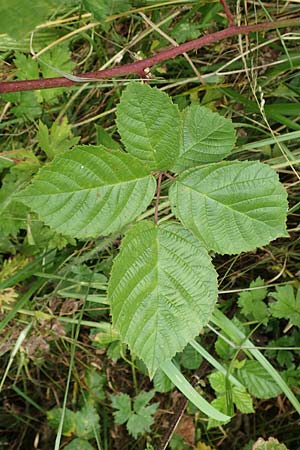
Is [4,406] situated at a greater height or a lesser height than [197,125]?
lesser

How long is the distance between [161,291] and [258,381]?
0.84 meters

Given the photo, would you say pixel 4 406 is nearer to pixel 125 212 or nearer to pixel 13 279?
pixel 13 279

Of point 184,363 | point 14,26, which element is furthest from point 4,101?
point 14,26

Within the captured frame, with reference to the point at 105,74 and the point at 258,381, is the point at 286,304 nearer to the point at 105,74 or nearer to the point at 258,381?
the point at 258,381

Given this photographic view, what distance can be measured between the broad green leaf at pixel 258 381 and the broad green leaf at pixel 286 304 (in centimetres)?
21

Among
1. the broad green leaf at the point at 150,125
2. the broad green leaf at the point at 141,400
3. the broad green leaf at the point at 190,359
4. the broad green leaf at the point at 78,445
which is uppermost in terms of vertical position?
the broad green leaf at the point at 150,125

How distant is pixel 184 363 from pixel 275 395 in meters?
0.34

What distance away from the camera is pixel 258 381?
192 centimetres

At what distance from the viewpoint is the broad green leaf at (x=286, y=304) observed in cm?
Answer: 187

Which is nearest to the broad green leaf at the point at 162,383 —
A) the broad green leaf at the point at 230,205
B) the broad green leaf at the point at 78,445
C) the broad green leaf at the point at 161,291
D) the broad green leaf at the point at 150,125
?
the broad green leaf at the point at 78,445

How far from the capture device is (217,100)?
192 cm

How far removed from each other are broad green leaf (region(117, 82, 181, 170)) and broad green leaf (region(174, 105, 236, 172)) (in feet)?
0.24

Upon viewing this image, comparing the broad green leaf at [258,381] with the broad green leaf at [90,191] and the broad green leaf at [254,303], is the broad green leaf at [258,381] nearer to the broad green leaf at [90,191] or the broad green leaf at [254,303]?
the broad green leaf at [254,303]

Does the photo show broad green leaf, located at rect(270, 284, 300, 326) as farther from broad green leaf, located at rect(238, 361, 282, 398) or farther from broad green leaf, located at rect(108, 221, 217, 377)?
broad green leaf, located at rect(108, 221, 217, 377)
